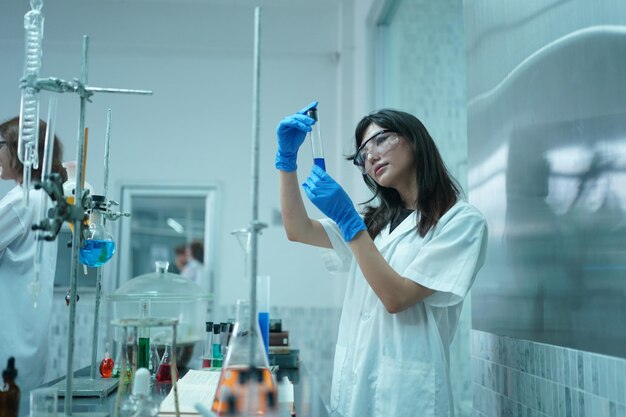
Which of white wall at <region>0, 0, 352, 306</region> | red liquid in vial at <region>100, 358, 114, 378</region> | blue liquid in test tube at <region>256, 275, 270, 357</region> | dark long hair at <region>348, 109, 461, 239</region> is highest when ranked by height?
white wall at <region>0, 0, 352, 306</region>

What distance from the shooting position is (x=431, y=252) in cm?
145

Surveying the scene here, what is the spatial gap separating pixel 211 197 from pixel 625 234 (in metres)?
3.16

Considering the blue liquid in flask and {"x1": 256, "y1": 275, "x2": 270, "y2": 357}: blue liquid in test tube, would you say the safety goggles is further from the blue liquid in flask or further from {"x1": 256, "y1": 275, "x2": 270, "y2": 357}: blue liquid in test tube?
the blue liquid in flask

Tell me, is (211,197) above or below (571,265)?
above

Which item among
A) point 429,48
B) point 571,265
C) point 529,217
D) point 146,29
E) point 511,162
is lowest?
point 571,265

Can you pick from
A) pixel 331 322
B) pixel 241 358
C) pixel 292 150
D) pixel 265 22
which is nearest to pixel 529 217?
pixel 292 150

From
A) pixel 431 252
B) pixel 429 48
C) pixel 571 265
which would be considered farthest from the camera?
pixel 429 48

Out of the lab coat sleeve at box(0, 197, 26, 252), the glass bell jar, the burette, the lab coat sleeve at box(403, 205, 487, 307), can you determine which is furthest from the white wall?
the burette

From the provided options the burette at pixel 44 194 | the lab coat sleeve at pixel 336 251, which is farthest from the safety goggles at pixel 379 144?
the burette at pixel 44 194

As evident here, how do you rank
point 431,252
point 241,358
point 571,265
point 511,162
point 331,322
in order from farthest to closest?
point 331,322, point 511,162, point 431,252, point 571,265, point 241,358

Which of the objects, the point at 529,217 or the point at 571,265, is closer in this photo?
the point at 571,265

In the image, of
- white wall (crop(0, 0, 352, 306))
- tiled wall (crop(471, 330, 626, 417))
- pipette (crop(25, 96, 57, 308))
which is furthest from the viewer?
white wall (crop(0, 0, 352, 306))

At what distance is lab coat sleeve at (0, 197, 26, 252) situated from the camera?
6.46 feet

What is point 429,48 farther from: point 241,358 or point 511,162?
point 241,358
